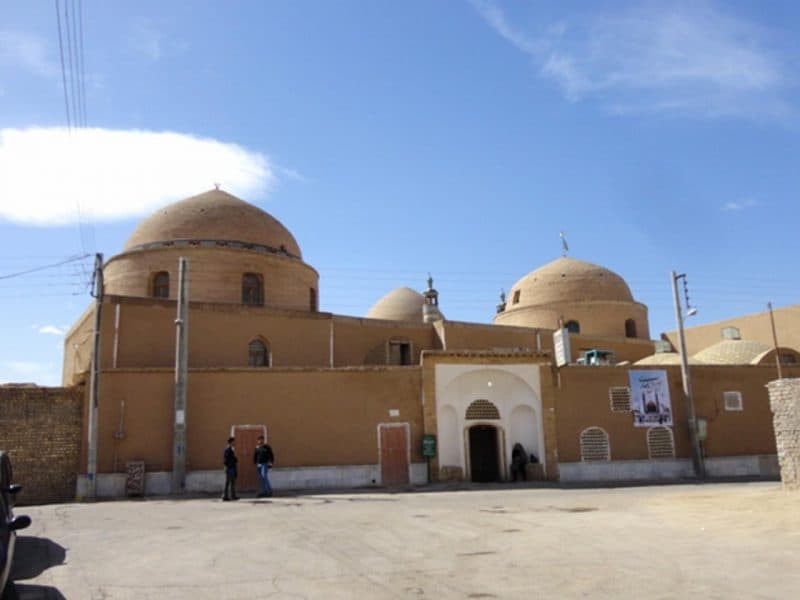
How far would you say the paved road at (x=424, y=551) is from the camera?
6.59m

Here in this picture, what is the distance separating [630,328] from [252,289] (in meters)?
19.4

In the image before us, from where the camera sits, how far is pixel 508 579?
6859 mm

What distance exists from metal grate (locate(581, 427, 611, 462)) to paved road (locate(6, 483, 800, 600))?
787 cm

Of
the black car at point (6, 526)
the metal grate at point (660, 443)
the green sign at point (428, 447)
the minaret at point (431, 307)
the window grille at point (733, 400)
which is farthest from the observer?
the minaret at point (431, 307)

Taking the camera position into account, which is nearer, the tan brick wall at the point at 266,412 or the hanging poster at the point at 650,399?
the tan brick wall at the point at 266,412

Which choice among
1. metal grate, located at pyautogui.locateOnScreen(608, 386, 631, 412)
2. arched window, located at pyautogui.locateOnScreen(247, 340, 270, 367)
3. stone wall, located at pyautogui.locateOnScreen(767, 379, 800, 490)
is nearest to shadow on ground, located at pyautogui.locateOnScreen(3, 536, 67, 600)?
arched window, located at pyautogui.locateOnScreen(247, 340, 270, 367)

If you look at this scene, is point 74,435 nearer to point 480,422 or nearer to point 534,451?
point 480,422

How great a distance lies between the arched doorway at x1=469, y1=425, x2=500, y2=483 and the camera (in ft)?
73.8

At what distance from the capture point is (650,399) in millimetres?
23531

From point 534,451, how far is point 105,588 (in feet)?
57.0

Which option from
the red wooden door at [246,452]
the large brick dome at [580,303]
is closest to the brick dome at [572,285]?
the large brick dome at [580,303]

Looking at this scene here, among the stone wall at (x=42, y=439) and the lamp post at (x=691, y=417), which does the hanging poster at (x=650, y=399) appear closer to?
the lamp post at (x=691, y=417)

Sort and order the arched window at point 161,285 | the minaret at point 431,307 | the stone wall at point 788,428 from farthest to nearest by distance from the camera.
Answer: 1. the minaret at point 431,307
2. the arched window at point 161,285
3. the stone wall at point 788,428

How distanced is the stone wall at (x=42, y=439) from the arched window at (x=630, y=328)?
84.5 feet
